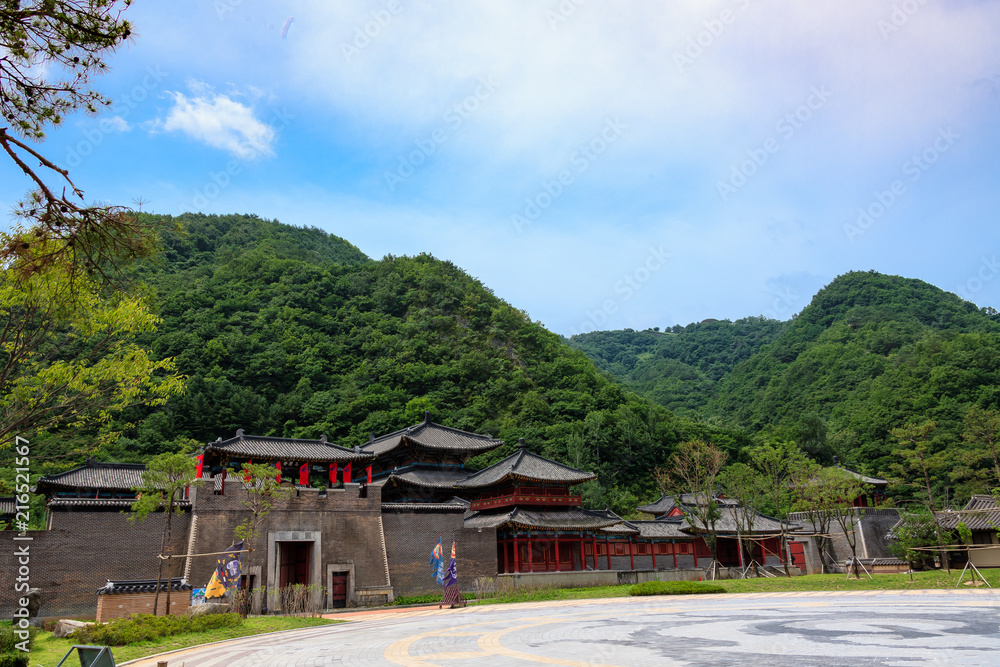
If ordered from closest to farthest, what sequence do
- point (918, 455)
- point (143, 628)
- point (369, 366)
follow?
point (143, 628), point (918, 455), point (369, 366)

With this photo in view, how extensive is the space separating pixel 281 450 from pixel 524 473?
10.2 m

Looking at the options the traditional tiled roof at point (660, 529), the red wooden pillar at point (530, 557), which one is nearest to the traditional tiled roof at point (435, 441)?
the red wooden pillar at point (530, 557)

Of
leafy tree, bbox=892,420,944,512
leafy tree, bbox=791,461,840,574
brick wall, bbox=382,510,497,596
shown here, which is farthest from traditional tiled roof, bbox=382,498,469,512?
leafy tree, bbox=892,420,944,512

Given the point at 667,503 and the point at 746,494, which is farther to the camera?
the point at 667,503

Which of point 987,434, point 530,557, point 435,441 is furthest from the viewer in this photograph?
point 435,441

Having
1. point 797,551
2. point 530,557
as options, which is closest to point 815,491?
point 797,551

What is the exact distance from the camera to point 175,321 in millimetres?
51719

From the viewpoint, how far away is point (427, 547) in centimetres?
2527

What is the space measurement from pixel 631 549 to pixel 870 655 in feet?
79.1

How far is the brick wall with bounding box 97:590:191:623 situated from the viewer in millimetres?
14453

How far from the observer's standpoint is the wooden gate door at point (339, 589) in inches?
893

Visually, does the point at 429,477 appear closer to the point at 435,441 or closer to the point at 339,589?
the point at 435,441

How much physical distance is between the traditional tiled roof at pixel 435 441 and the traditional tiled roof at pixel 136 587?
1336cm

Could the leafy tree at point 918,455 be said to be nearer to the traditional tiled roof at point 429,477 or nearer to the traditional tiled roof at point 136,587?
the traditional tiled roof at point 429,477
